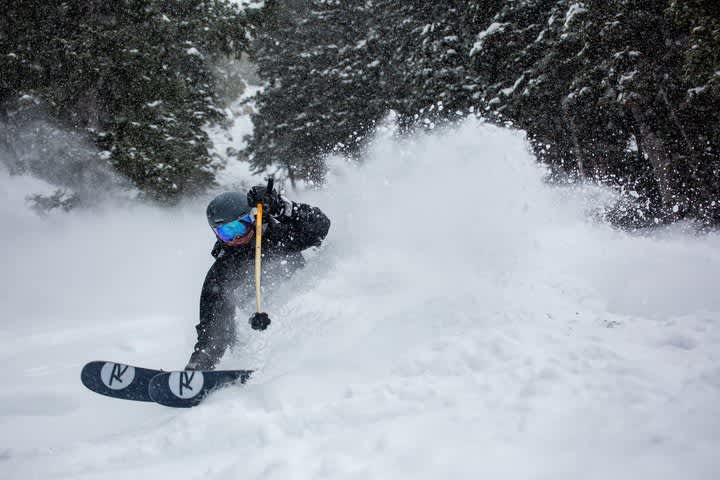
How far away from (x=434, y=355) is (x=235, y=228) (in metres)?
2.69

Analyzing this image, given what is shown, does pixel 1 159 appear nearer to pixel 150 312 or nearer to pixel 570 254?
pixel 150 312

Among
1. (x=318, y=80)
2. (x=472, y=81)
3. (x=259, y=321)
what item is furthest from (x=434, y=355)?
(x=318, y=80)

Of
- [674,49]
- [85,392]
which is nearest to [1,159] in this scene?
[85,392]

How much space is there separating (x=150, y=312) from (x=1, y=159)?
418 inches

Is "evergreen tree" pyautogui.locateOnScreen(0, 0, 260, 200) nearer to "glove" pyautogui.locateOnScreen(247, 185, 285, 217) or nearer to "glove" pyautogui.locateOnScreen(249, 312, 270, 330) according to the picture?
"glove" pyautogui.locateOnScreen(247, 185, 285, 217)

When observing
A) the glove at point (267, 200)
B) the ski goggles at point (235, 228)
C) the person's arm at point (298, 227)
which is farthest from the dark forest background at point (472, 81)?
the ski goggles at point (235, 228)

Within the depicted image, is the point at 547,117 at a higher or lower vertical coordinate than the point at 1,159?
lower

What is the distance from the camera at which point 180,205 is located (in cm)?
1535

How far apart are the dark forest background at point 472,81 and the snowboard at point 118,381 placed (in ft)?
31.9

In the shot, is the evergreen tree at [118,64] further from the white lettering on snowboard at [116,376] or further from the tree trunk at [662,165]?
the tree trunk at [662,165]

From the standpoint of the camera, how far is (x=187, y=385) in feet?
11.5

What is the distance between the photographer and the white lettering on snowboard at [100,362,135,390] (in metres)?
3.80

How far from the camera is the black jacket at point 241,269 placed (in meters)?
4.52

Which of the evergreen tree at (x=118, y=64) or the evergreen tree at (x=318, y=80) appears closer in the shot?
the evergreen tree at (x=118, y=64)
